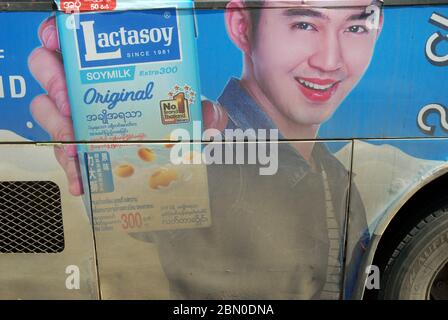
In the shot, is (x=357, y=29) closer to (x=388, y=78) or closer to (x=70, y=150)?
(x=388, y=78)

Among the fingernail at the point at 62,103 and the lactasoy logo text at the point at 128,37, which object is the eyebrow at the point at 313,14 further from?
the fingernail at the point at 62,103

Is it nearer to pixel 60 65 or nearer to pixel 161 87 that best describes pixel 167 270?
pixel 161 87

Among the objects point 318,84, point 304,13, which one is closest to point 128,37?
point 304,13

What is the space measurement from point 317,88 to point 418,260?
1.08m

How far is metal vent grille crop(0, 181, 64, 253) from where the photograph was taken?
2.26 meters

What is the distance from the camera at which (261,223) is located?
226 centimetres

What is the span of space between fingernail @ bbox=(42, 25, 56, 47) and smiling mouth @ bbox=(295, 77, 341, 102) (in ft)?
3.86

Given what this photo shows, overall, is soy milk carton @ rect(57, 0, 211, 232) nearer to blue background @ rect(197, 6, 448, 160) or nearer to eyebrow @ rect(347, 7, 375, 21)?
blue background @ rect(197, 6, 448, 160)

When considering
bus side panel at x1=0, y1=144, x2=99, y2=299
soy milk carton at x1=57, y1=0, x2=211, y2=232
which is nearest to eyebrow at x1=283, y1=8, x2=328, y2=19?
soy milk carton at x1=57, y1=0, x2=211, y2=232

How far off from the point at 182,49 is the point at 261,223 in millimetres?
963

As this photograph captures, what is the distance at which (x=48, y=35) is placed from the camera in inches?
80.4

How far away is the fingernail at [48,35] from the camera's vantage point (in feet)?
6.66

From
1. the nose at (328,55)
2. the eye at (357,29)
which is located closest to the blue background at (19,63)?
the nose at (328,55)

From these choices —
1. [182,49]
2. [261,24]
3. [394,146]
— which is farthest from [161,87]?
Result: [394,146]
